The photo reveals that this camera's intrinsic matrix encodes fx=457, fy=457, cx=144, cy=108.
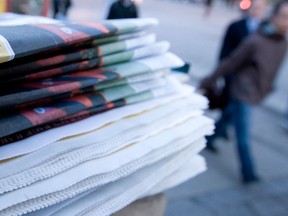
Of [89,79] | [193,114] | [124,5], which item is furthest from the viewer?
[124,5]

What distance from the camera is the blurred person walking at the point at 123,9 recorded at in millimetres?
4426

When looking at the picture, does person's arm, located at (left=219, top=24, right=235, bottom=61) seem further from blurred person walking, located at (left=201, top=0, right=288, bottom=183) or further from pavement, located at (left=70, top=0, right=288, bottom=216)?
pavement, located at (left=70, top=0, right=288, bottom=216)

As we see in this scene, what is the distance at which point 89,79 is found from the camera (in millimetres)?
919

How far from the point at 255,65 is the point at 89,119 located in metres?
2.98

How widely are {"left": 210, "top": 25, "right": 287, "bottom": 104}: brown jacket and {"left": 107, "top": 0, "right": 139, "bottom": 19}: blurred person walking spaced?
4.02 ft

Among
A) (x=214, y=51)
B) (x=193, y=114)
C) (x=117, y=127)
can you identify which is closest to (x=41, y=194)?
(x=117, y=127)

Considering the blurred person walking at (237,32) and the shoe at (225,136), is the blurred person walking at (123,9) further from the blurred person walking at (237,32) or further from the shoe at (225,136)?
the shoe at (225,136)

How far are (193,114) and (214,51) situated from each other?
9.67 metres

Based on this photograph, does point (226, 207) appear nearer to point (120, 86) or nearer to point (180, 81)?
point (180, 81)

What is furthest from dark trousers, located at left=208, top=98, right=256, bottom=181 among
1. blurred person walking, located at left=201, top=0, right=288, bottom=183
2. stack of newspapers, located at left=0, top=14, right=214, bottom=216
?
stack of newspapers, located at left=0, top=14, right=214, bottom=216

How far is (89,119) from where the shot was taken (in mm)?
934

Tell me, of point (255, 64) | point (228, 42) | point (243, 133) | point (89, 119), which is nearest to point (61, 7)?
point (89, 119)

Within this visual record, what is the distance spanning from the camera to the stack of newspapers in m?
0.78

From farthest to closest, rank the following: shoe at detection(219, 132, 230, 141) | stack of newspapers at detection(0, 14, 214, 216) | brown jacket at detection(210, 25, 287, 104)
A: shoe at detection(219, 132, 230, 141), brown jacket at detection(210, 25, 287, 104), stack of newspapers at detection(0, 14, 214, 216)
